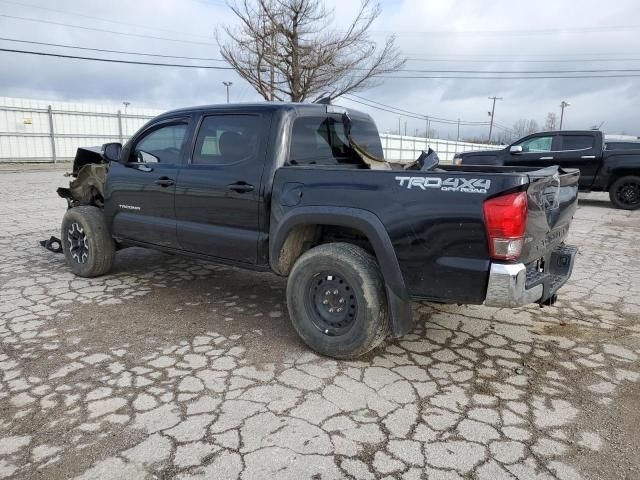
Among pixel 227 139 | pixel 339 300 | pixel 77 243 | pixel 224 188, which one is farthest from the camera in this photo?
pixel 77 243

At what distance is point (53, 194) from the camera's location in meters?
12.3

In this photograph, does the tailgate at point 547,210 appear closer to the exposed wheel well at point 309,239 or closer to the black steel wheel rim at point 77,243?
the exposed wheel well at point 309,239

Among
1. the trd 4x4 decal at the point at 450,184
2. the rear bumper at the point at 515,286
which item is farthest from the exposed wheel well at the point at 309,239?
the rear bumper at the point at 515,286

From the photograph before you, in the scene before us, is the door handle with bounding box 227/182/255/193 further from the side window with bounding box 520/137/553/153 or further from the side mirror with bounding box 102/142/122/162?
the side window with bounding box 520/137/553/153

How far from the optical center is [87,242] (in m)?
5.31

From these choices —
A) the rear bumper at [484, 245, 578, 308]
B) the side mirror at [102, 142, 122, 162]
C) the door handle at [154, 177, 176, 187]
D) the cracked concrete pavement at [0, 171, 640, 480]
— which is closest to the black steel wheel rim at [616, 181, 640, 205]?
the cracked concrete pavement at [0, 171, 640, 480]

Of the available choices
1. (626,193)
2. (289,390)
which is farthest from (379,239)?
(626,193)

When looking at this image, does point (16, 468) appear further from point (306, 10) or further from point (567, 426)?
point (306, 10)

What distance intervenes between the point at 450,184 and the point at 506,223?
1.28ft

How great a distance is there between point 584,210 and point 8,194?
13.8 meters

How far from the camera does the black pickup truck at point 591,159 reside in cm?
1130

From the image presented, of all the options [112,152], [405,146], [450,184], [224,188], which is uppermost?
[405,146]

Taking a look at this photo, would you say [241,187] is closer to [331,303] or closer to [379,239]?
[331,303]

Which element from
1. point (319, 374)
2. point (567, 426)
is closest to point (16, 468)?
point (319, 374)
